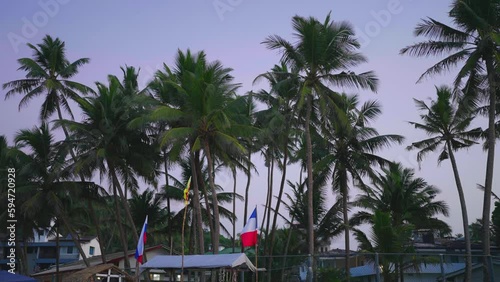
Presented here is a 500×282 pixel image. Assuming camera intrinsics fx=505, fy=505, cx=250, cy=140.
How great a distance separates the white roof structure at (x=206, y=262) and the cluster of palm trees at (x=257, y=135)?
11.0 ft

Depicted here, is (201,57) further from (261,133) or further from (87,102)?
(87,102)

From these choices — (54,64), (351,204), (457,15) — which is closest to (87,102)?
(54,64)

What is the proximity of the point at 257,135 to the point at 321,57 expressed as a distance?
5.03 m

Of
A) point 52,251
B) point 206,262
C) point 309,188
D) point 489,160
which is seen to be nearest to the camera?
point 206,262

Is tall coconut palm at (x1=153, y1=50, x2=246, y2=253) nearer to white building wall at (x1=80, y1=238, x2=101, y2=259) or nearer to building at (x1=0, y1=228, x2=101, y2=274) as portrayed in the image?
white building wall at (x1=80, y1=238, x2=101, y2=259)

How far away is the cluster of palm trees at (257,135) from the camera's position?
23.6 meters

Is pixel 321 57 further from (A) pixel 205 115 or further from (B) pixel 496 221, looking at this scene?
(B) pixel 496 221

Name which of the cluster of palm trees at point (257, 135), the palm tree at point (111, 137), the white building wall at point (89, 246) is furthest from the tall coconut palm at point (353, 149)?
the white building wall at point (89, 246)

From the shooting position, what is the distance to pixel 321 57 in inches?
947

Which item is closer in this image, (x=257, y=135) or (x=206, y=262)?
(x=206, y=262)

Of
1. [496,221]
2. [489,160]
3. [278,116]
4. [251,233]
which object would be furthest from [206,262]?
[496,221]

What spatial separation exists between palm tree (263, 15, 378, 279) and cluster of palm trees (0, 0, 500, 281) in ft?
0.20

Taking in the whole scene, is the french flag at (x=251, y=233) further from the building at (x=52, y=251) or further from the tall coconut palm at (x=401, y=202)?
the building at (x=52, y=251)

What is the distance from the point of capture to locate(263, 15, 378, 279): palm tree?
2394 centimetres
